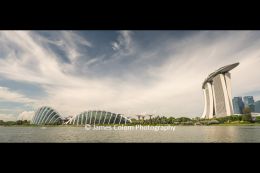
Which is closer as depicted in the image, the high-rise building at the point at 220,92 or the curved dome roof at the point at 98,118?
the curved dome roof at the point at 98,118

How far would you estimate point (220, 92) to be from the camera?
50469 mm

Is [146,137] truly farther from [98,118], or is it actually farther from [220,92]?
[220,92]

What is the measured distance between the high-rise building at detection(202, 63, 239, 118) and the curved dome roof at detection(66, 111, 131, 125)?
21026 mm

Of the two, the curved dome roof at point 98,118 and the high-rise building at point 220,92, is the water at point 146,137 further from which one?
the high-rise building at point 220,92

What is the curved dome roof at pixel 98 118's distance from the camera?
42.3 meters

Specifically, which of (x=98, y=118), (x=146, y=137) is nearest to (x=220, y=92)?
(x=98, y=118)

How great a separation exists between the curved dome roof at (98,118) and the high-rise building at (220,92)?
21026 millimetres

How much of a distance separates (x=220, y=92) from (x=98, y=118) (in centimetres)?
2602

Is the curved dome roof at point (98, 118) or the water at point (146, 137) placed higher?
the curved dome roof at point (98, 118)

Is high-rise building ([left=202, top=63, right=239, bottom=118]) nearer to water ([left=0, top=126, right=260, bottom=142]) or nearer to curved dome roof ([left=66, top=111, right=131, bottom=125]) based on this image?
curved dome roof ([left=66, top=111, right=131, bottom=125])

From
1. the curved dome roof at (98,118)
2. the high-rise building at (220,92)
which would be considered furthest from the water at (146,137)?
the high-rise building at (220,92)
